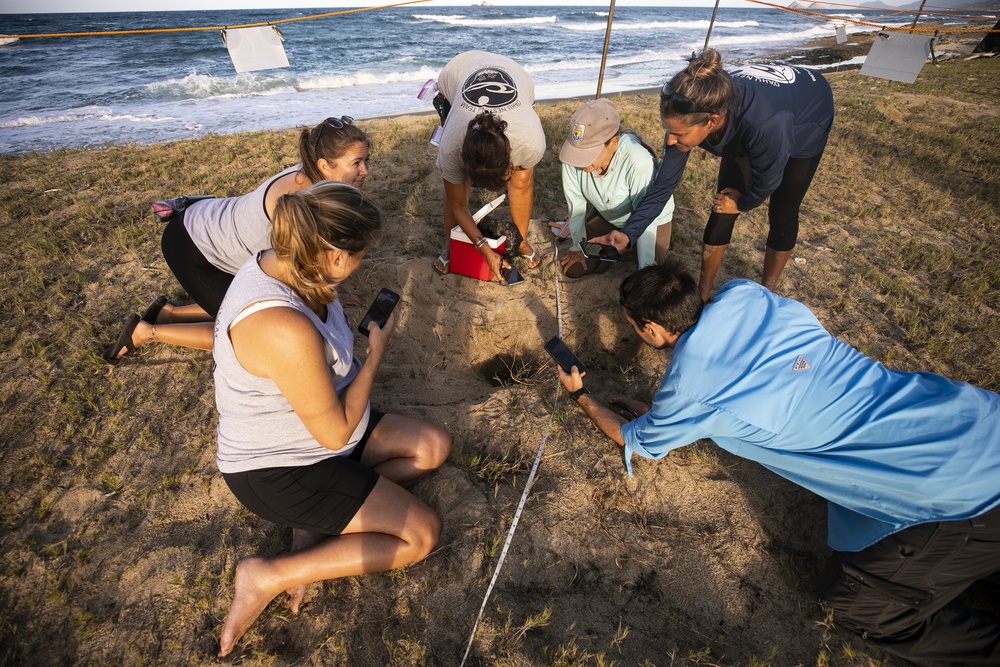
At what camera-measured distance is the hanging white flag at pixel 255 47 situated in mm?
5821

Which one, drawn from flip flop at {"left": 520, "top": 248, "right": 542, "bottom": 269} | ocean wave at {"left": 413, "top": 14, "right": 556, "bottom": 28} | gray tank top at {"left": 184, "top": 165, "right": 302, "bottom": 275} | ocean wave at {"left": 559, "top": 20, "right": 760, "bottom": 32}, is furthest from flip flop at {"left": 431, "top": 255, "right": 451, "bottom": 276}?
ocean wave at {"left": 413, "top": 14, "right": 556, "bottom": 28}

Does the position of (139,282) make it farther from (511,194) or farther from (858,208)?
(858,208)

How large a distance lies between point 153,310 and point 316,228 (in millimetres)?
2419

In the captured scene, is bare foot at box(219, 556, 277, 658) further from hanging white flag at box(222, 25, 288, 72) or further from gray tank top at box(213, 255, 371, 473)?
hanging white flag at box(222, 25, 288, 72)

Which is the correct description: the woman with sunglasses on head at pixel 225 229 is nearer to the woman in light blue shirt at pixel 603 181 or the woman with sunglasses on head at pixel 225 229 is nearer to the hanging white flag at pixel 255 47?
the woman in light blue shirt at pixel 603 181

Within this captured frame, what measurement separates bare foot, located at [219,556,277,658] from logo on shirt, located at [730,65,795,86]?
12.9 ft

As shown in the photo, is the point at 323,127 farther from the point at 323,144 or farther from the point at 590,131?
the point at 590,131

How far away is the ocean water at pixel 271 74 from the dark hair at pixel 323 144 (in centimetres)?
820

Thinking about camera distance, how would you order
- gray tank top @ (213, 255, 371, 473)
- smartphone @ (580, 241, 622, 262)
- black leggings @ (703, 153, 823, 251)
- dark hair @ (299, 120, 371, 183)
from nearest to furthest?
gray tank top @ (213, 255, 371, 473) < dark hair @ (299, 120, 371, 183) < black leggings @ (703, 153, 823, 251) < smartphone @ (580, 241, 622, 262)

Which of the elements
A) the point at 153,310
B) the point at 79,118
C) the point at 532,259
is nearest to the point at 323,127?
the point at 153,310

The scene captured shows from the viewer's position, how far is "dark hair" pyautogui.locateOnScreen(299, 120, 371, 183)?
9.04 ft

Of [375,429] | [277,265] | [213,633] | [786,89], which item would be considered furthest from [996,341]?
[213,633]

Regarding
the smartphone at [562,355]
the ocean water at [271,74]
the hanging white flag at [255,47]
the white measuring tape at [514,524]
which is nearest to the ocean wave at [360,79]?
the ocean water at [271,74]

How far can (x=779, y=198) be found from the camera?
3527 millimetres
